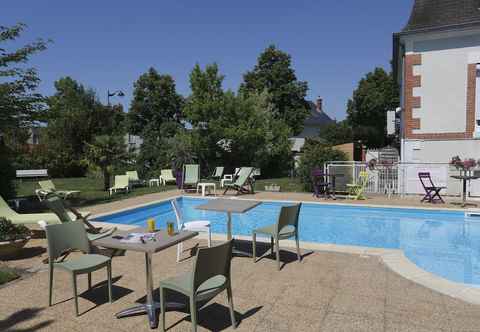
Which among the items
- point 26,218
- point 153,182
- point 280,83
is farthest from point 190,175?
point 280,83

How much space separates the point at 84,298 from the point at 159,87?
3403 centimetres

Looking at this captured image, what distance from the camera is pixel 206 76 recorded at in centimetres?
1933

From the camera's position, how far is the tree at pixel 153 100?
119 ft

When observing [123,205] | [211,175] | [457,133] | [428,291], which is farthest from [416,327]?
[211,175]

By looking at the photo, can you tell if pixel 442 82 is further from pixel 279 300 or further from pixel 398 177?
pixel 279 300

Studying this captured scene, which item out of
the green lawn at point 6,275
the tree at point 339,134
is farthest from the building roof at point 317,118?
the green lawn at point 6,275

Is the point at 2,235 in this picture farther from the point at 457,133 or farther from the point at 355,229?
the point at 457,133

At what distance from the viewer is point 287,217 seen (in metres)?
5.65

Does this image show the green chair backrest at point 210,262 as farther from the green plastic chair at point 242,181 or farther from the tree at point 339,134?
the tree at point 339,134

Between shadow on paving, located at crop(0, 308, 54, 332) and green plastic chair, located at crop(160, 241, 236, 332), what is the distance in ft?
4.22

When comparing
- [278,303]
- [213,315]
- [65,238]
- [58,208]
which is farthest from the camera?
[58,208]

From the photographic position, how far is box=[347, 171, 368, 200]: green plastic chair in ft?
41.5

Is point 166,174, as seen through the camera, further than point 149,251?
Yes

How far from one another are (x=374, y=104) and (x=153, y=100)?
75.0ft
